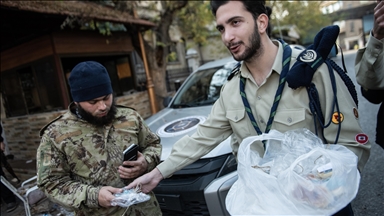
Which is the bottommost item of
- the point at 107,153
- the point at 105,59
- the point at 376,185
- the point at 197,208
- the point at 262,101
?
the point at 376,185

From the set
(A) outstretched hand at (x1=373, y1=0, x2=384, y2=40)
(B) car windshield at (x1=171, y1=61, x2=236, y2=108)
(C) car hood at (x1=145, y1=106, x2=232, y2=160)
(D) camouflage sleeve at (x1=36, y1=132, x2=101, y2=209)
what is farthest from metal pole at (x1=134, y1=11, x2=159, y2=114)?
(A) outstretched hand at (x1=373, y1=0, x2=384, y2=40)

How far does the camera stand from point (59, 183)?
1.67 meters

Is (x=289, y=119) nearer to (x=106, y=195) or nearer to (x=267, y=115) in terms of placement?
(x=267, y=115)

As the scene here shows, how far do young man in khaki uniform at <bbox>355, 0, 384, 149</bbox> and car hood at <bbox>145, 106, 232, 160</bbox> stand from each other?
4.04 feet

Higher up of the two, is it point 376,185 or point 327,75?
point 327,75

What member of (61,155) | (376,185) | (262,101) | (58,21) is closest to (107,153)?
(61,155)

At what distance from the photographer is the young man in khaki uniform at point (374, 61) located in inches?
60.3

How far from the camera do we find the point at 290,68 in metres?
1.38

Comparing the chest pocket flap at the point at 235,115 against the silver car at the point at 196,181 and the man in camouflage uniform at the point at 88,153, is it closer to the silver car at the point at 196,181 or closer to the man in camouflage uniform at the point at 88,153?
the man in camouflage uniform at the point at 88,153

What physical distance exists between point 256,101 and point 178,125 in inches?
71.2

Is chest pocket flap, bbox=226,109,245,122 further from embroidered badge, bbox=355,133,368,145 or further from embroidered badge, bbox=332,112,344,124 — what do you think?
embroidered badge, bbox=355,133,368,145

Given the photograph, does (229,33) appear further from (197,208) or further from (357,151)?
(197,208)

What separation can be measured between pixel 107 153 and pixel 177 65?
13.9 metres

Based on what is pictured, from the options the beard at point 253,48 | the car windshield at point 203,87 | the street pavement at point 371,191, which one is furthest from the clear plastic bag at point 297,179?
the car windshield at point 203,87
